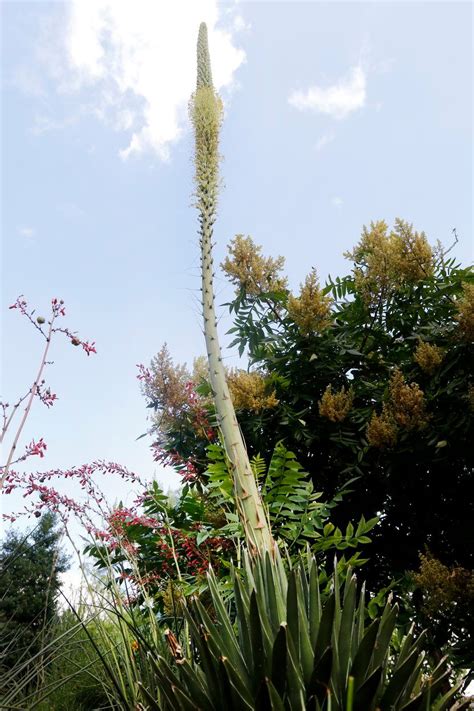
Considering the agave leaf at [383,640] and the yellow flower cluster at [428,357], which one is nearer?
the agave leaf at [383,640]

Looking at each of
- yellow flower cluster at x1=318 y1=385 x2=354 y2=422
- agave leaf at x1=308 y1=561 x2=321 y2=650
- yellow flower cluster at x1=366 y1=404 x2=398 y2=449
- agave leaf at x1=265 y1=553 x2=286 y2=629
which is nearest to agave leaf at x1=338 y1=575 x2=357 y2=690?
agave leaf at x1=308 y1=561 x2=321 y2=650

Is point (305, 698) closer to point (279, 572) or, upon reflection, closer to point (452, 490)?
point (279, 572)

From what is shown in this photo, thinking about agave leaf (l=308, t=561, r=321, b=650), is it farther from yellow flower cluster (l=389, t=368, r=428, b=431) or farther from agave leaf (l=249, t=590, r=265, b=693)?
yellow flower cluster (l=389, t=368, r=428, b=431)

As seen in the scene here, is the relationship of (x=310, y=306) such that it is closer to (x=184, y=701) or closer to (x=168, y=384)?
(x=168, y=384)

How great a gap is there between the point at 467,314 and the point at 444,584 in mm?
1737

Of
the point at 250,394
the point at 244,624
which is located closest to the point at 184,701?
the point at 244,624

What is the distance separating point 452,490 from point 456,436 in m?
0.94

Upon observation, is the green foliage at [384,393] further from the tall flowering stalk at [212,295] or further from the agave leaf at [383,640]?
the agave leaf at [383,640]

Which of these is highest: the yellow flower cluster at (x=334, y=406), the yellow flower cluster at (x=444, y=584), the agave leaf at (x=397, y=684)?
the yellow flower cluster at (x=334, y=406)

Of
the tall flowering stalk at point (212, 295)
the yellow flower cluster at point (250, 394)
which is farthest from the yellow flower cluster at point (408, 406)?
the tall flowering stalk at point (212, 295)

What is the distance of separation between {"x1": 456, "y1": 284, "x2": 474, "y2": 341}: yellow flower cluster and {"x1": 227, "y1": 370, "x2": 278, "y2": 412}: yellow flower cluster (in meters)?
1.43

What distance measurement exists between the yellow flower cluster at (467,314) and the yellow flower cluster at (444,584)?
1.53 meters

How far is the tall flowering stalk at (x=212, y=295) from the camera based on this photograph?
2.75m

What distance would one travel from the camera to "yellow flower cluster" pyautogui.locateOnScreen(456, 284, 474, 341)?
3855 millimetres
